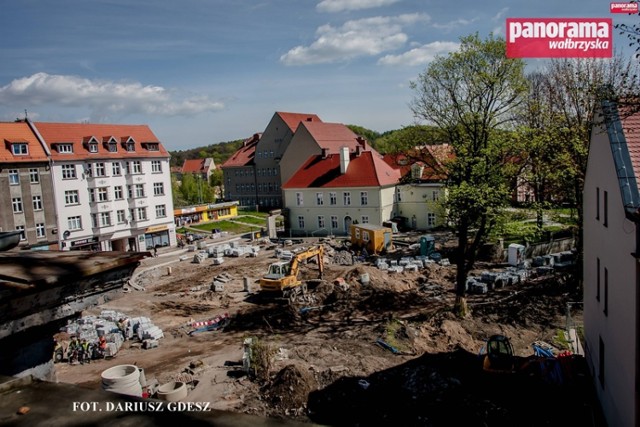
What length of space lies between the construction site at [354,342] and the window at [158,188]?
11670mm

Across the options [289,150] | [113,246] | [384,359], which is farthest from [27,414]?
[289,150]

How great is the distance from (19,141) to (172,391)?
3147cm

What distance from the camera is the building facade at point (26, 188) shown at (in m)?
35.9

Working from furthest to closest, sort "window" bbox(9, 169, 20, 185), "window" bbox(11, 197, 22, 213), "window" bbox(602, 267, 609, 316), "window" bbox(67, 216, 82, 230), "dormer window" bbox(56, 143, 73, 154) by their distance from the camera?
"dormer window" bbox(56, 143, 73, 154) → "window" bbox(67, 216, 82, 230) → "window" bbox(11, 197, 22, 213) → "window" bbox(9, 169, 20, 185) → "window" bbox(602, 267, 609, 316)

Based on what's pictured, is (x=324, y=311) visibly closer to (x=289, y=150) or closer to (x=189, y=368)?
(x=189, y=368)

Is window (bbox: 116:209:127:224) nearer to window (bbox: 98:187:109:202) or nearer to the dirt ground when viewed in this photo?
window (bbox: 98:187:109:202)

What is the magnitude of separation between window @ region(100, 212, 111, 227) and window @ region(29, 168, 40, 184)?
19.1 feet

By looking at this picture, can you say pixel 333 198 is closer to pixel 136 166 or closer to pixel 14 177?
pixel 136 166

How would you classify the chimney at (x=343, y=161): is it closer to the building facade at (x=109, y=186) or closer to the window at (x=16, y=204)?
the building facade at (x=109, y=186)

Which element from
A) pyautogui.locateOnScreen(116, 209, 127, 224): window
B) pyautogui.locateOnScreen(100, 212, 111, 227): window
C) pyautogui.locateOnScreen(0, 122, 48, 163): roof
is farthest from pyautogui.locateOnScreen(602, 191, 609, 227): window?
pyautogui.locateOnScreen(116, 209, 127, 224): window

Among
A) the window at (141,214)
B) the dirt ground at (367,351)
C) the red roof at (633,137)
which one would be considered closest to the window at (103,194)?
the window at (141,214)

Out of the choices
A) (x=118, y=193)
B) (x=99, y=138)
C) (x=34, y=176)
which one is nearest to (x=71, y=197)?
(x=34, y=176)

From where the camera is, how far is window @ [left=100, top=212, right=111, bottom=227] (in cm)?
4179

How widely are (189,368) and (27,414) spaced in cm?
1688
